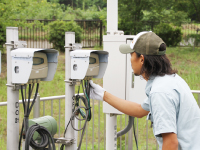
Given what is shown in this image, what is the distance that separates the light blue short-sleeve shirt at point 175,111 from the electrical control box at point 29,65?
0.90m

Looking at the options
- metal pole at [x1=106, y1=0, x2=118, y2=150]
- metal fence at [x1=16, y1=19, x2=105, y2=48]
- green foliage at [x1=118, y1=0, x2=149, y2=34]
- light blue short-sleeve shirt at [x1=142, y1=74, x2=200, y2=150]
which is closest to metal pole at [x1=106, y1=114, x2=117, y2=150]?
metal pole at [x1=106, y1=0, x2=118, y2=150]

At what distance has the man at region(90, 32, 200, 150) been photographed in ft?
6.06

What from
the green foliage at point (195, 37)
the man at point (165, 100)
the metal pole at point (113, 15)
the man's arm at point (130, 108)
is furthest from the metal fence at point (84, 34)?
the man at point (165, 100)

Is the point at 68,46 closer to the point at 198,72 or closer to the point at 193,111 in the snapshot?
the point at 193,111

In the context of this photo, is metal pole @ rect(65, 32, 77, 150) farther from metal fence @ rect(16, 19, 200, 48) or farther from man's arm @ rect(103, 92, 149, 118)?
metal fence @ rect(16, 19, 200, 48)

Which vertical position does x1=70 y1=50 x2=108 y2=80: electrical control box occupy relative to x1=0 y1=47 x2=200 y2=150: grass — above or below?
above

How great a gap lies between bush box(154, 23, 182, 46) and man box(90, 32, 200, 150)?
10.4 meters

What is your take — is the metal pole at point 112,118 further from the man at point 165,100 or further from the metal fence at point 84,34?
the metal fence at point 84,34

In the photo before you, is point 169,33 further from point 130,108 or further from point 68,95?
point 130,108

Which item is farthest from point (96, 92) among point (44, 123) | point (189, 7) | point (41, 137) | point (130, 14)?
point (189, 7)

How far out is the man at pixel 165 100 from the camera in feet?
6.06

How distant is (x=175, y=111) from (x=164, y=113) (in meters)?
0.08

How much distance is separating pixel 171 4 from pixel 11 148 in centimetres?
1077

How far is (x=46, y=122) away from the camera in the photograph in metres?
2.75
